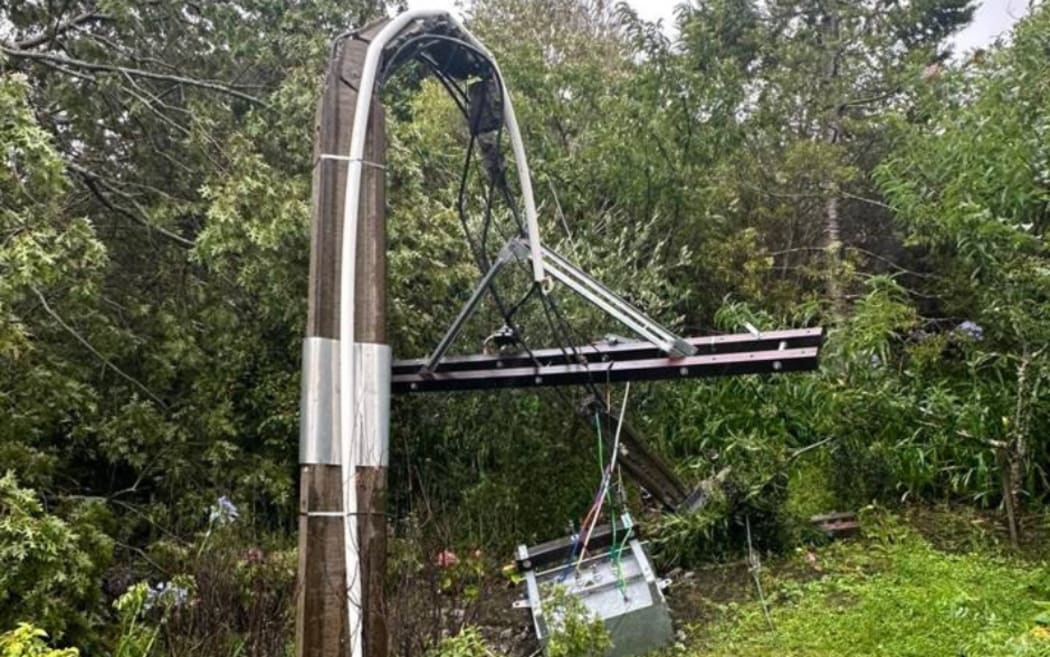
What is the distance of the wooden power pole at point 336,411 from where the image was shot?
235cm

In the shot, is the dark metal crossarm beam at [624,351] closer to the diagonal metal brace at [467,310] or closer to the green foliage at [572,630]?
the diagonal metal brace at [467,310]

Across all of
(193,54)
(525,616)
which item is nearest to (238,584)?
(525,616)

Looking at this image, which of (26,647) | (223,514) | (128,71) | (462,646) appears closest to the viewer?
(26,647)

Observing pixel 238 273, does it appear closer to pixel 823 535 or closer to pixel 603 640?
pixel 603 640

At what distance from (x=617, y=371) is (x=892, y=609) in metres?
1.41

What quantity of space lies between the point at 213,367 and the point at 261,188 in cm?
114

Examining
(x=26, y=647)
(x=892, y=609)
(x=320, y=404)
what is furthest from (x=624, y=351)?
(x=26, y=647)

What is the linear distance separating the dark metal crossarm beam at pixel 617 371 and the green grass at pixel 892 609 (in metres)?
1.02

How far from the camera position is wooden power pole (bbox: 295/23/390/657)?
235cm

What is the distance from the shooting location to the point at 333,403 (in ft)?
8.15

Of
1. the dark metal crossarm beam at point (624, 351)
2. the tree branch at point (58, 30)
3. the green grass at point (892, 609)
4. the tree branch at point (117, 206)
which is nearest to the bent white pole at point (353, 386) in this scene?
the dark metal crossarm beam at point (624, 351)

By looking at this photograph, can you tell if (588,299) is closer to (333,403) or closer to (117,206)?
(333,403)

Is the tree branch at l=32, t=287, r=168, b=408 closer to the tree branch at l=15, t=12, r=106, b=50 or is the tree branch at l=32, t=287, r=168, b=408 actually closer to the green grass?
the tree branch at l=15, t=12, r=106, b=50

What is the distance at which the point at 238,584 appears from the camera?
9.37ft
